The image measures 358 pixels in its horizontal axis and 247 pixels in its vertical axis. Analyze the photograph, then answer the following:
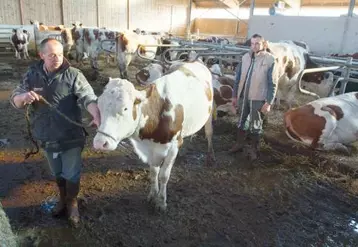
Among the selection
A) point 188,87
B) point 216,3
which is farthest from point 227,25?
point 188,87

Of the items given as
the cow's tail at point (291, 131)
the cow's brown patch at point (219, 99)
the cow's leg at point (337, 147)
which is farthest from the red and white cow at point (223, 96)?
the cow's leg at point (337, 147)

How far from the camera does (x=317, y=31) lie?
13.0m

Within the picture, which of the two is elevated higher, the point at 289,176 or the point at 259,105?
the point at 259,105

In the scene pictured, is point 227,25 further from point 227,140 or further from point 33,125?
point 33,125

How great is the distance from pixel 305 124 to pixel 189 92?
2.20 metres

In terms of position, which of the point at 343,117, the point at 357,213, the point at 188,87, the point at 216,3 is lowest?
the point at 357,213

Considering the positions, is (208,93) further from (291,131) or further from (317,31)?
(317,31)

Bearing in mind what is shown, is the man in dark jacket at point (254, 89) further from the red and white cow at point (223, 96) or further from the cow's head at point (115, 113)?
the cow's head at point (115, 113)

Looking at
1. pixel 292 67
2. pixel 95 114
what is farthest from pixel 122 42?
pixel 95 114

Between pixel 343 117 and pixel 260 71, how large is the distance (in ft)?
5.14

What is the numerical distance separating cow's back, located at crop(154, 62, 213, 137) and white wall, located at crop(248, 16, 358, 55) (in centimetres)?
1001

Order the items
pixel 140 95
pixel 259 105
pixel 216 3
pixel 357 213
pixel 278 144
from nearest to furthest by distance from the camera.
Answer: pixel 140 95
pixel 357 213
pixel 259 105
pixel 278 144
pixel 216 3

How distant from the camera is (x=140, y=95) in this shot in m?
2.80

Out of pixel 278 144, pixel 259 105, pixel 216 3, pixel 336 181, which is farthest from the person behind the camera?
pixel 216 3
